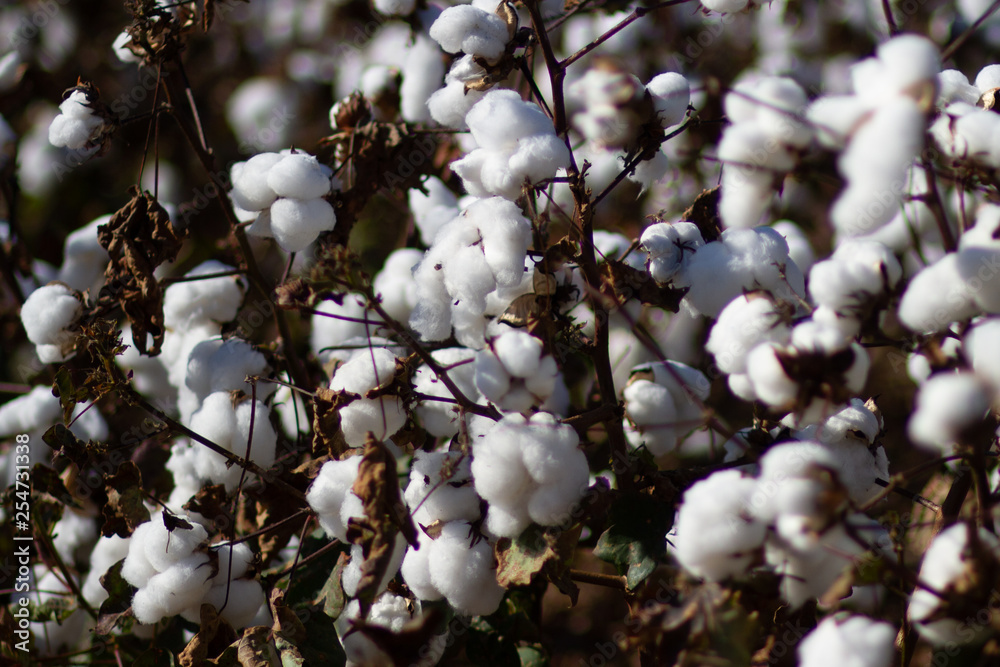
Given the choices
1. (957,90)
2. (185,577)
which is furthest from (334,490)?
(957,90)

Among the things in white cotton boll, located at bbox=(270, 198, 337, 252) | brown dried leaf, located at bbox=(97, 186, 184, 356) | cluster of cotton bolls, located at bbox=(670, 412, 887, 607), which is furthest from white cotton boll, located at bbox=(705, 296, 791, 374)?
brown dried leaf, located at bbox=(97, 186, 184, 356)

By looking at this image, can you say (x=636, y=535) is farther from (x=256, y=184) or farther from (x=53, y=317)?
(x=53, y=317)

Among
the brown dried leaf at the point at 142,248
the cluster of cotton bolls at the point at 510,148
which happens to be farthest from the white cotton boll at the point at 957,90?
the brown dried leaf at the point at 142,248

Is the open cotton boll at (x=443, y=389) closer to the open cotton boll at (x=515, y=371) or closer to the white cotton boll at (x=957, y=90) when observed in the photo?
the open cotton boll at (x=515, y=371)

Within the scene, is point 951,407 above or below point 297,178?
below

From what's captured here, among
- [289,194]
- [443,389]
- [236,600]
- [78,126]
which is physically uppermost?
[78,126]

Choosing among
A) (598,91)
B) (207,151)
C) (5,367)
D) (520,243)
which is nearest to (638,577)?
(520,243)
